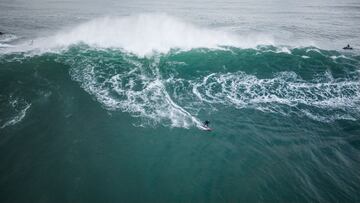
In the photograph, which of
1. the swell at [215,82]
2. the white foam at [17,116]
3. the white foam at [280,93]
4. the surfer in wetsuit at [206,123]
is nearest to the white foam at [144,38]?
the swell at [215,82]

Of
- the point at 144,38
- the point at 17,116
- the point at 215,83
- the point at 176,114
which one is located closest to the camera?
the point at 17,116

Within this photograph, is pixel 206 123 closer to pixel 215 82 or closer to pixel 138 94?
pixel 215 82

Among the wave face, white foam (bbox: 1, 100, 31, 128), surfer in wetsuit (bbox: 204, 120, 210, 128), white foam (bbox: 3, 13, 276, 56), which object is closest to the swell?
the wave face

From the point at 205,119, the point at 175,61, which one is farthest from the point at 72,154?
the point at 175,61

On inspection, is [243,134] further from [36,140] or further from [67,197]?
[36,140]

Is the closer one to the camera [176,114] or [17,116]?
[17,116]

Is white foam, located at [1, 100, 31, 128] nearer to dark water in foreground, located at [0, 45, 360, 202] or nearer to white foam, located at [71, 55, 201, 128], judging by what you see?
dark water in foreground, located at [0, 45, 360, 202]

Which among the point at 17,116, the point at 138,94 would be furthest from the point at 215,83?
the point at 17,116

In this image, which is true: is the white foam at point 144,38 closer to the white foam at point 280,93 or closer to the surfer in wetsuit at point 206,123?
the white foam at point 280,93
